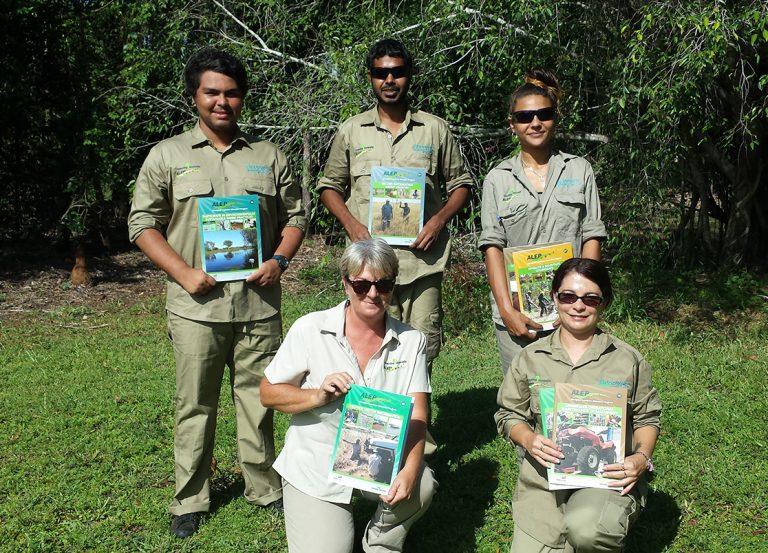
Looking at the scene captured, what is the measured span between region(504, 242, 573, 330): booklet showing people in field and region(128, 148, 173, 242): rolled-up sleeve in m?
1.86

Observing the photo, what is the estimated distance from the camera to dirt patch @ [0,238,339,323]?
35.0 feet

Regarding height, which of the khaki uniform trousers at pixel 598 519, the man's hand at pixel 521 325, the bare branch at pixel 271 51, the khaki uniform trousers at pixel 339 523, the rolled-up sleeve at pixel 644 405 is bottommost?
the khaki uniform trousers at pixel 339 523

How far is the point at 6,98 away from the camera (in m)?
10.9

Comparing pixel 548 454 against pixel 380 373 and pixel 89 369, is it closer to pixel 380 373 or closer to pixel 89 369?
pixel 380 373

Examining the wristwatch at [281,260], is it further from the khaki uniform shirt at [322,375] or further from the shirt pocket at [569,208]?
the shirt pocket at [569,208]

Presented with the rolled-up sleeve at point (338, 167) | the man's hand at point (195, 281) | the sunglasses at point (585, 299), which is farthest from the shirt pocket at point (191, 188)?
the sunglasses at point (585, 299)

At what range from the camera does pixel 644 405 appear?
3.43m

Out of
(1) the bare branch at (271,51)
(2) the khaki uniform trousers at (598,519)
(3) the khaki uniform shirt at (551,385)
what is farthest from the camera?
(1) the bare branch at (271,51)

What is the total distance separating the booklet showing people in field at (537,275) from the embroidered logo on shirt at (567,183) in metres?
0.33

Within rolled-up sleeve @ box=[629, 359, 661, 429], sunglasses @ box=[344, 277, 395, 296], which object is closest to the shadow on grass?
rolled-up sleeve @ box=[629, 359, 661, 429]

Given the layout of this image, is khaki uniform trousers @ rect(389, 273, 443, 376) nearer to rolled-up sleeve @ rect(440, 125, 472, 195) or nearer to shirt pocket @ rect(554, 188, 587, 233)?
rolled-up sleeve @ rect(440, 125, 472, 195)

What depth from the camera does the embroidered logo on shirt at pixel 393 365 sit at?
11.3 ft

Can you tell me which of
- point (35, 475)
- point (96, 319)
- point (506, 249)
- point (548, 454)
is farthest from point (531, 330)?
point (96, 319)

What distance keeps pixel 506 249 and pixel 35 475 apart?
11.2 feet
